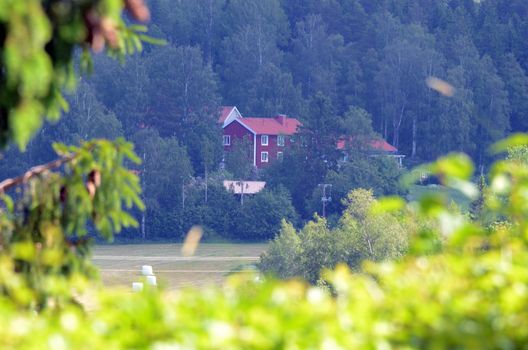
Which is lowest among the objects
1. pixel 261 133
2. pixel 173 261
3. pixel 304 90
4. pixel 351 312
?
pixel 173 261

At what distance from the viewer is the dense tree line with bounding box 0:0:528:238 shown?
57062 mm

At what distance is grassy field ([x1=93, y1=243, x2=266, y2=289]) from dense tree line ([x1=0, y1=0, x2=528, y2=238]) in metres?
3.00

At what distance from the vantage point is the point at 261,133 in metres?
65.2

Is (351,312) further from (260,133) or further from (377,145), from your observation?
(260,133)

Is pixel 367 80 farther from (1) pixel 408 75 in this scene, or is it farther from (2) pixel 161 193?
(2) pixel 161 193

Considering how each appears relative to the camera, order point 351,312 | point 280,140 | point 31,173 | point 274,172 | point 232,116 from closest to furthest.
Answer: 1. point 351,312
2. point 31,173
3. point 274,172
4. point 280,140
5. point 232,116

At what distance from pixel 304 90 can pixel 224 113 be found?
7.98 meters

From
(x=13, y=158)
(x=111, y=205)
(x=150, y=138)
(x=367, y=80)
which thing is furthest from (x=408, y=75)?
(x=111, y=205)

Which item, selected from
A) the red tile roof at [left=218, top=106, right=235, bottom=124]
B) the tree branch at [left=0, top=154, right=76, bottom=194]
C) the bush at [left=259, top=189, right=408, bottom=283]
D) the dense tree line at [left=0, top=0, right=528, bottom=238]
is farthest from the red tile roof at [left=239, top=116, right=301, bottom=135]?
the tree branch at [left=0, top=154, right=76, bottom=194]

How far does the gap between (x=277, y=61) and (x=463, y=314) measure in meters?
69.9

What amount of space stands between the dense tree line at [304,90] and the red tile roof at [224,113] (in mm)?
1143

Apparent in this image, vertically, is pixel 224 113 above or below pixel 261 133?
above

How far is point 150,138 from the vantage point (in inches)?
2308

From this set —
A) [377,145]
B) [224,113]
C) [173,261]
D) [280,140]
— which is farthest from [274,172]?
[173,261]
